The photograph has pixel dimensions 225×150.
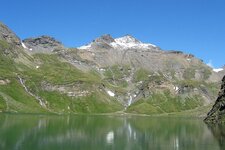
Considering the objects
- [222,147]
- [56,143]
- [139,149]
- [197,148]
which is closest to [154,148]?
[139,149]

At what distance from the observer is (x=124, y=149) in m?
110

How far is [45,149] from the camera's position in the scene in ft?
336

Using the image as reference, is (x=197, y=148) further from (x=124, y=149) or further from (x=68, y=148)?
(x=68, y=148)

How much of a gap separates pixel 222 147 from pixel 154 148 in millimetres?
20274

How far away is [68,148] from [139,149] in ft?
70.5

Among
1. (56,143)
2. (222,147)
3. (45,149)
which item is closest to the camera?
(45,149)

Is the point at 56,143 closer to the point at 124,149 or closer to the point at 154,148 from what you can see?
the point at 124,149

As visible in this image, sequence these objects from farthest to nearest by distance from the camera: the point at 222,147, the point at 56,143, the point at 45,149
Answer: the point at 56,143, the point at 222,147, the point at 45,149

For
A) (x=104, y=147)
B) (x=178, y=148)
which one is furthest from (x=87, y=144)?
(x=178, y=148)

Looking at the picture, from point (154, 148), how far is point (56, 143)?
31.4 m

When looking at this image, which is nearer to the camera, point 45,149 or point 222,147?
point 45,149

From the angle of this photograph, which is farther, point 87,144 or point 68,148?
point 87,144

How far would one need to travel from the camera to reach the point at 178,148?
112 metres

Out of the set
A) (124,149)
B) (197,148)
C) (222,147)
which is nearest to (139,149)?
(124,149)
